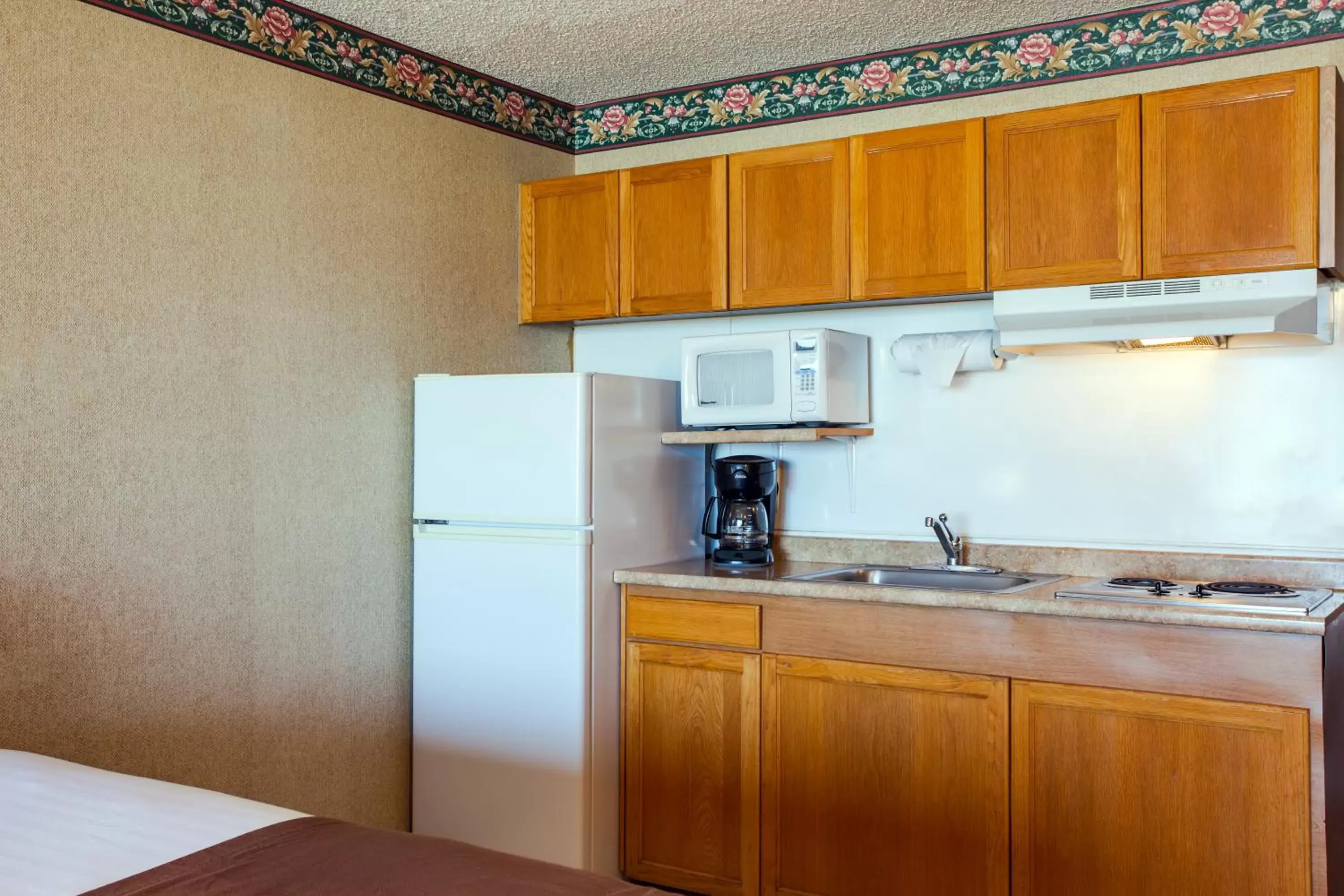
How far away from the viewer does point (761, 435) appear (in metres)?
3.41

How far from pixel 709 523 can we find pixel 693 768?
795 millimetres

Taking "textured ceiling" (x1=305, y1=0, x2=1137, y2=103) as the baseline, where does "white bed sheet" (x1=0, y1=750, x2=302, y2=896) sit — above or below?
below

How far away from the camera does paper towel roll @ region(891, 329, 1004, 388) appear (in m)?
3.34

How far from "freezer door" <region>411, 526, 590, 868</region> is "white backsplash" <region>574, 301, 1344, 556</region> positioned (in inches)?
36.6

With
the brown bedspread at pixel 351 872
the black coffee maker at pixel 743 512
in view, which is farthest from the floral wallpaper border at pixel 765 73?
the brown bedspread at pixel 351 872

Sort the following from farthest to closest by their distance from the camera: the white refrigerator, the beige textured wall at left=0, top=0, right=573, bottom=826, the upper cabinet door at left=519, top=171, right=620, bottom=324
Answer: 1. the upper cabinet door at left=519, top=171, right=620, bottom=324
2. the white refrigerator
3. the beige textured wall at left=0, top=0, right=573, bottom=826

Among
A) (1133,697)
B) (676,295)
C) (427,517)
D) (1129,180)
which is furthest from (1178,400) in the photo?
(427,517)

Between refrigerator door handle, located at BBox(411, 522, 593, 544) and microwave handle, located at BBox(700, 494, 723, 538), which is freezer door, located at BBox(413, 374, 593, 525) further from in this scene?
microwave handle, located at BBox(700, 494, 723, 538)

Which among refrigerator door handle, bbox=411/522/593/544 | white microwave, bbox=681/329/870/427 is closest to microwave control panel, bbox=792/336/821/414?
white microwave, bbox=681/329/870/427

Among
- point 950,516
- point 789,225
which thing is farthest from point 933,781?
point 789,225

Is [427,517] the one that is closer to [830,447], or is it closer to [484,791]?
[484,791]

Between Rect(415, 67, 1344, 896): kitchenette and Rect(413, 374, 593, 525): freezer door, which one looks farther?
Rect(413, 374, 593, 525): freezer door

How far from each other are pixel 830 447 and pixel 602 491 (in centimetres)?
83

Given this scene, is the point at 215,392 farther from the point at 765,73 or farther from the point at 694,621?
the point at 765,73
